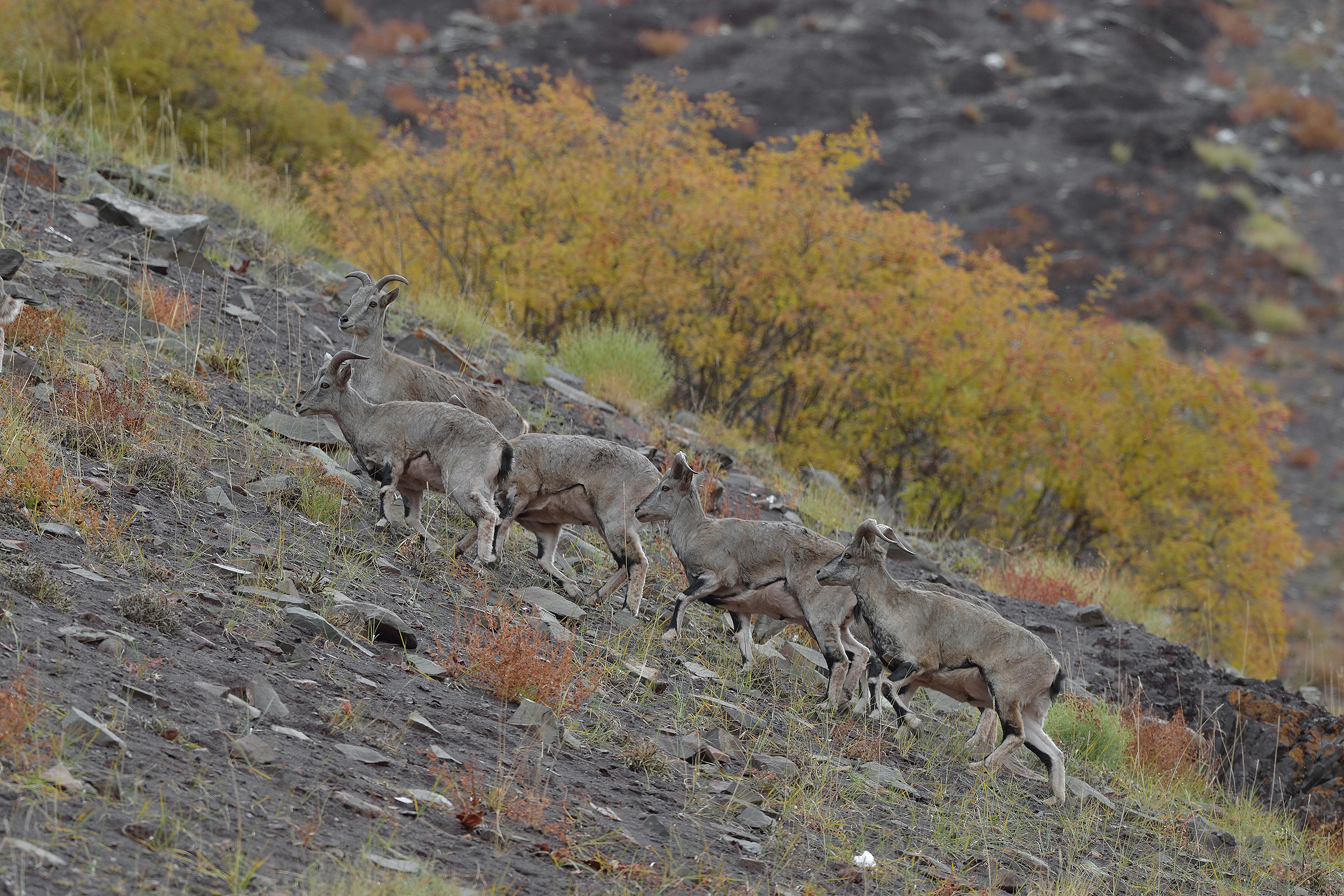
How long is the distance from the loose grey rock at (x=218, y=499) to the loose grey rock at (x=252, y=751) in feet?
11.1

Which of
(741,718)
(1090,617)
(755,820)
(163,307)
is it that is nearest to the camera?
(755,820)

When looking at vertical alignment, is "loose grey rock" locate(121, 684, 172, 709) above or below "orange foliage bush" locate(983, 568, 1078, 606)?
above

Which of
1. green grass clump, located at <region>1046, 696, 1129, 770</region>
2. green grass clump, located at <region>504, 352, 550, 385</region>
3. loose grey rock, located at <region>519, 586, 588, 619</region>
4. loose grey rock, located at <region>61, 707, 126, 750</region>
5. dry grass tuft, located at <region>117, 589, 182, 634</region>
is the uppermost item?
loose grey rock, located at <region>61, 707, 126, 750</region>

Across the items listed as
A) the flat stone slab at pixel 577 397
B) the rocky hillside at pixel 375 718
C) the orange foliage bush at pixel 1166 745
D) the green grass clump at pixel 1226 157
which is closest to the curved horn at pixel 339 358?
the rocky hillside at pixel 375 718

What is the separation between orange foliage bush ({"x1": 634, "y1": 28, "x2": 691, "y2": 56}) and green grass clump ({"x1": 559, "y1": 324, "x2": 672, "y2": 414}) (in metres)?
49.8

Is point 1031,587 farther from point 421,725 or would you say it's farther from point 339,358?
point 421,725

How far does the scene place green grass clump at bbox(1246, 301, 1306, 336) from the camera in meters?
47.9

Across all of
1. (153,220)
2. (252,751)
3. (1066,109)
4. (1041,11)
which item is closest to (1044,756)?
(252,751)

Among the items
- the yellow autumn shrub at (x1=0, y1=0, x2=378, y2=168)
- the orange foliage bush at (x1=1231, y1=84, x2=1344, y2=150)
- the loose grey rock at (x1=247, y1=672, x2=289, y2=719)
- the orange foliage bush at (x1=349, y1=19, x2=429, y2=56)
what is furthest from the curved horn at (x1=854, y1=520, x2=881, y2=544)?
the orange foliage bush at (x1=1231, y1=84, x2=1344, y2=150)

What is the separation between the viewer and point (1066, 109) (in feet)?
200

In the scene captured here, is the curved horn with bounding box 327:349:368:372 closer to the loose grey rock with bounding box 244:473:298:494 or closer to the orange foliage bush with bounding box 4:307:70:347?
the loose grey rock with bounding box 244:473:298:494

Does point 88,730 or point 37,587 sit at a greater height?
point 88,730

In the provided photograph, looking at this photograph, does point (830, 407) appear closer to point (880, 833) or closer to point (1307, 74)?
point (880, 833)

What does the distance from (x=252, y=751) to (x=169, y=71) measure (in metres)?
23.9
